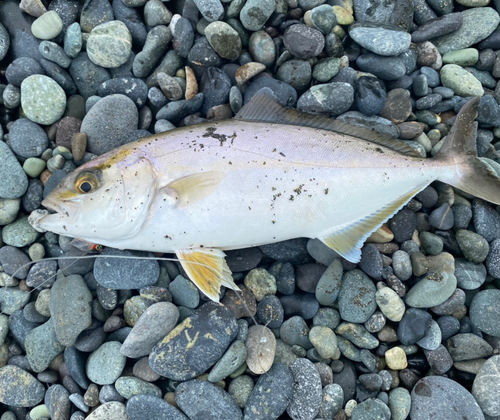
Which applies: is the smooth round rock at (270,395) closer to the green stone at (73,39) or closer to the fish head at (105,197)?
the fish head at (105,197)

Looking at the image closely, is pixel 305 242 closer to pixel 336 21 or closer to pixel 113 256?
pixel 113 256

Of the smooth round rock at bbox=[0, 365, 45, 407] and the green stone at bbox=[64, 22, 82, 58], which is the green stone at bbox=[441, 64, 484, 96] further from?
the smooth round rock at bbox=[0, 365, 45, 407]

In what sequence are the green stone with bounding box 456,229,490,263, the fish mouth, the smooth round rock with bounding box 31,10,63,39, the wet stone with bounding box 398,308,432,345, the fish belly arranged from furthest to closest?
the smooth round rock with bounding box 31,10,63,39, the green stone with bounding box 456,229,490,263, the wet stone with bounding box 398,308,432,345, the fish belly, the fish mouth

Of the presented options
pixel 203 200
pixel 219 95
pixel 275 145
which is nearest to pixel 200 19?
pixel 219 95

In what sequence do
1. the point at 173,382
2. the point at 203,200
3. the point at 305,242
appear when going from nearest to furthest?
the point at 203,200
the point at 173,382
the point at 305,242

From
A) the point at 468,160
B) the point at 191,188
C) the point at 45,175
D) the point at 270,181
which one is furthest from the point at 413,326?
the point at 45,175

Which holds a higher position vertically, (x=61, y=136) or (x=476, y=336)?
(x=61, y=136)

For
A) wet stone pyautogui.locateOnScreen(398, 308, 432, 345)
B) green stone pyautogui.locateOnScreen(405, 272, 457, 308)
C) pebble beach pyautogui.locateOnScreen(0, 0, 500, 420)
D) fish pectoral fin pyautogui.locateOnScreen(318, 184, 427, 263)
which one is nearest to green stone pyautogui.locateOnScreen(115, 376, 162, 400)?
pebble beach pyautogui.locateOnScreen(0, 0, 500, 420)
